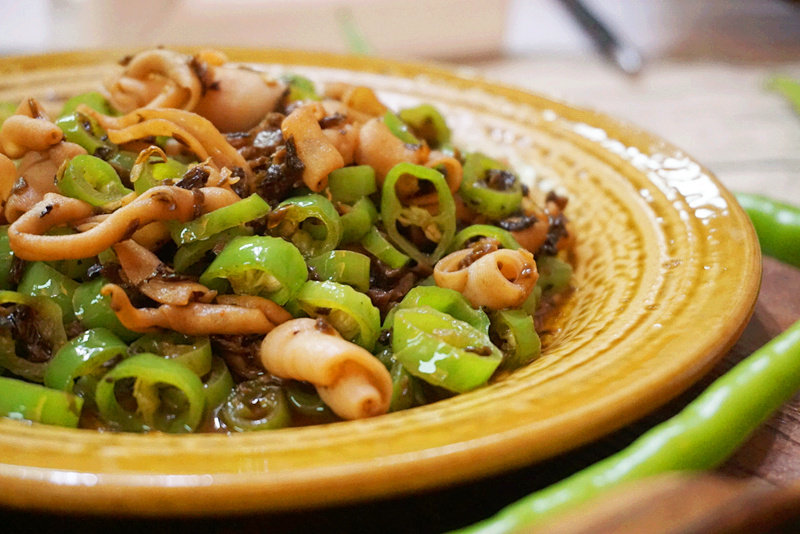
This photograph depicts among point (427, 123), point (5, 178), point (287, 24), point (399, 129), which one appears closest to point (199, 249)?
point (5, 178)

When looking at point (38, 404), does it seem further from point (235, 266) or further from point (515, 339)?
point (515, 339)

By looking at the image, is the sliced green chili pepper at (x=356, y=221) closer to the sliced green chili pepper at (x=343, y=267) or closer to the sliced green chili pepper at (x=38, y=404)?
the sliced green chili pepper at (x=343, y=267)

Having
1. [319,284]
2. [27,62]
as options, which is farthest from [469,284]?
[27,62]

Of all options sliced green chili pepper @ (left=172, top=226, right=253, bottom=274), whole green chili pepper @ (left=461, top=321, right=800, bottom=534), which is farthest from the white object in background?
whole green chili pepper @ (left=461, top=321, right=800, bottom=534)

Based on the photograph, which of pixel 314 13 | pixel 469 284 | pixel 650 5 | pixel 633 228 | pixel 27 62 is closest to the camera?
pixel 469 284

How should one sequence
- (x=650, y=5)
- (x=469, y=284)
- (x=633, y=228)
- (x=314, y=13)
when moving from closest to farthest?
1. (x=469, y=284)
2. (x=633, y=228)
3. (x=314, y=13)
4. (x=650, y=5)

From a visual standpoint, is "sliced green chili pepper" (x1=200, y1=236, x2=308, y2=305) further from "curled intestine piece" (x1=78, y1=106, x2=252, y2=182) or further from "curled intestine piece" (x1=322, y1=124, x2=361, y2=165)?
"curled intestine piece" (x1=322, y1=124, x2=361, y2=165)

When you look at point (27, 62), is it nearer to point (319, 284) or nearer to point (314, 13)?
point (319, 284)
